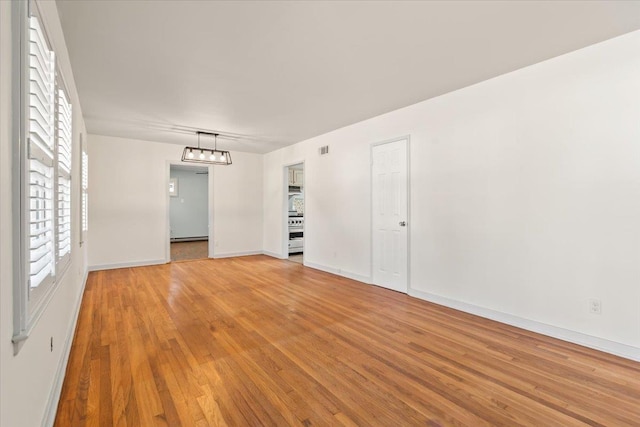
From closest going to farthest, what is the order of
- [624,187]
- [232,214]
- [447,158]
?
[624,187] → [447,158] → [232,214]

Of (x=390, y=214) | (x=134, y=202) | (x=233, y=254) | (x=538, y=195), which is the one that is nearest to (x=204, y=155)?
(x=134, y=202)

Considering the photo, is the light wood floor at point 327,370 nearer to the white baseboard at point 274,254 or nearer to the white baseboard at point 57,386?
the white baseboard at point 57,386

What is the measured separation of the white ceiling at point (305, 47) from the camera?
2088 millimetres

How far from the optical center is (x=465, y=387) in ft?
6.53

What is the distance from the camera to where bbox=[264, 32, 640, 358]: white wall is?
2.43m

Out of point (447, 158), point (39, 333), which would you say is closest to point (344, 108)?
point (447, 158)

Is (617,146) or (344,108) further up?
(344,108)

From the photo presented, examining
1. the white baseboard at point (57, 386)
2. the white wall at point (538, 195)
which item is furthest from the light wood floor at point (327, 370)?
the white wall at point (538, 195)

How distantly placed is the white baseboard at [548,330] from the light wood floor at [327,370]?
0.09 meters

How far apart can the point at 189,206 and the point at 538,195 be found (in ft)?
32.9

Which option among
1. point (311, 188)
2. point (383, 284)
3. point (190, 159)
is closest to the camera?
point (383, 284)

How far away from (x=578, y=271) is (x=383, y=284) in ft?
7.54

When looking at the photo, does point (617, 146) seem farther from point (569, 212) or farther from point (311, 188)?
point (311, 188)

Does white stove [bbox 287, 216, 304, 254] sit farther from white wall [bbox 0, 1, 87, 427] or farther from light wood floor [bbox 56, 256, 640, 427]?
white wall [bbox 0, 1, 87, 427]
